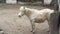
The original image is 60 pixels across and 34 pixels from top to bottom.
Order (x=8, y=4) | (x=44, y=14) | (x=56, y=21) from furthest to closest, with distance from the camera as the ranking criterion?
(x=8, y=4) → (x=44, y=14) → (x=56, y=21)

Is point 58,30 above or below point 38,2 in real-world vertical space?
above

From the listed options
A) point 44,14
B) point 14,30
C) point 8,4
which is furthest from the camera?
point 8,4

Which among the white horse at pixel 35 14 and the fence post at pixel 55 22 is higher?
the fence post at pixel 55 22

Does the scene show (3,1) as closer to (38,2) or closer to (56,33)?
(38,2)

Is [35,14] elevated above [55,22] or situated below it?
below

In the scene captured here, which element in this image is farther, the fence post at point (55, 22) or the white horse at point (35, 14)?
the white horse at point (35, 14)

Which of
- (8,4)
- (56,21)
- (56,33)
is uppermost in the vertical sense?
(56,21)

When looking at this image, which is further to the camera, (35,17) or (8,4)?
(8,4)

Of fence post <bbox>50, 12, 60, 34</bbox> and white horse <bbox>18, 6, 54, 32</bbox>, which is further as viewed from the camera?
white horse <bbox>18, 6, 54, 32</bbox>

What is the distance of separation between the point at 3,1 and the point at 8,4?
2.14 feet

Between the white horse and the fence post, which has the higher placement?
the fence post

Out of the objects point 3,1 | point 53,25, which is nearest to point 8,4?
point 3,1

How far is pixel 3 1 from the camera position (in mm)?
13078

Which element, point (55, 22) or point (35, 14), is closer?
point (55, 22)
